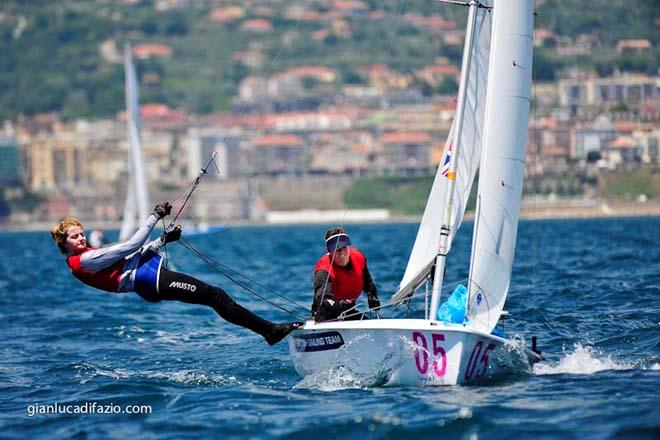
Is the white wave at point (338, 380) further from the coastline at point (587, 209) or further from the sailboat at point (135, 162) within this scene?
the coastline at point (587, 209)

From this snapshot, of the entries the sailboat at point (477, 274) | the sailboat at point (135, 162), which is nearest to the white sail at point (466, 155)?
the sailboat at point (477, 274)

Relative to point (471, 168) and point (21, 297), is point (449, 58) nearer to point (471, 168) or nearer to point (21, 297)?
point (21, 297)

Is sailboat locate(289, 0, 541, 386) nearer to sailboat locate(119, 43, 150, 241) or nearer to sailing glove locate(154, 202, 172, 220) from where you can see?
sailing glove locate(154, 202, 172, 220)

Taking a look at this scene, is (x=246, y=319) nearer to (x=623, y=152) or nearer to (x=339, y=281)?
(x=339, y=281)

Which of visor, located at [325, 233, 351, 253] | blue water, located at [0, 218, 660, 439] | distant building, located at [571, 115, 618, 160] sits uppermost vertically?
distant building, located at [571, 115, 618, 160]

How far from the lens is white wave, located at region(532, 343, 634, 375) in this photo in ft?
35.8

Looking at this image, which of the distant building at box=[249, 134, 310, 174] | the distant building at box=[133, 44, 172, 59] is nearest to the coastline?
the distant building at box=[249, 134, 310, 174]

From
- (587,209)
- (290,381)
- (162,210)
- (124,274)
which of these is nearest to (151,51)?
(587,209)

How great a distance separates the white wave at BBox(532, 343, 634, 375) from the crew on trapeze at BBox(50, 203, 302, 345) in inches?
71.7

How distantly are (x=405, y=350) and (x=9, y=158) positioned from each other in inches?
4990

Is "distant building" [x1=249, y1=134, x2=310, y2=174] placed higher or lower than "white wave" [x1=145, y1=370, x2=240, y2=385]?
higher

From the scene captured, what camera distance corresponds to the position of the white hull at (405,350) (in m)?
10.1

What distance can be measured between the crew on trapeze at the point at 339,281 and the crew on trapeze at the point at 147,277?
10.0 inches

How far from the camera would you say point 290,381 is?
1131 cm
